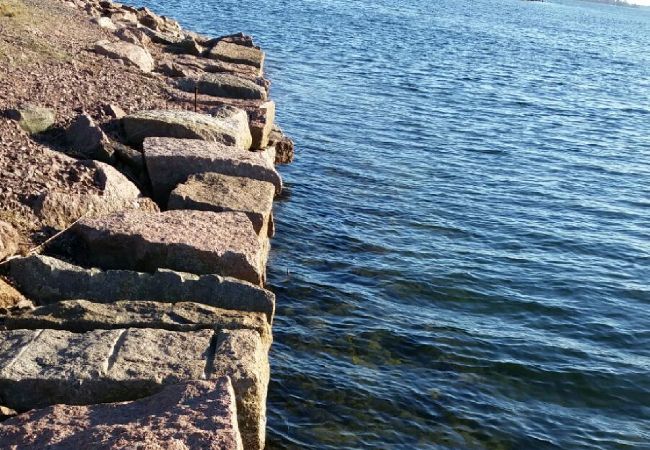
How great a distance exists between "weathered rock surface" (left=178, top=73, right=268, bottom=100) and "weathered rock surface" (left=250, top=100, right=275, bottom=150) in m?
0.84

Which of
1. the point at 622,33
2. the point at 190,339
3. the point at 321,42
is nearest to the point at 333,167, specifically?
the point at 190,339

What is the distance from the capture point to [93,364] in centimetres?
500

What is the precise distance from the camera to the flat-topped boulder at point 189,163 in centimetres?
867

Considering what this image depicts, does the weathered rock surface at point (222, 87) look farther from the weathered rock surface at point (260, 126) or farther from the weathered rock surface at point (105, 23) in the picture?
the weathered rock surface at point (105, 23)

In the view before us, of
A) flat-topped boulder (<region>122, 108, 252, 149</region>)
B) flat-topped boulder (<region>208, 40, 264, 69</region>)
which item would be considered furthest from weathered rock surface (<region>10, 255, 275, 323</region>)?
flat-topped boulder (<region>208, 40, 264, 69</region>)

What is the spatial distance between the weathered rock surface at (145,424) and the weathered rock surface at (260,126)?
7512mm

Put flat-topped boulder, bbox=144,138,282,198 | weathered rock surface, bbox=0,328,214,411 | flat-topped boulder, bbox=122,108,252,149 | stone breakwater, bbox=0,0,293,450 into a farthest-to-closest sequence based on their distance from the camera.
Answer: flat-topped boulder, bbox=122,108,252,149
flat-topped boulder, bbox=144,138,282,198
weathered rock surface, bbox=0,328,214,411
stone breakwater, bbox=0,0,293,450

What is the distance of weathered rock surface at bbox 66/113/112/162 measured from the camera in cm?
886

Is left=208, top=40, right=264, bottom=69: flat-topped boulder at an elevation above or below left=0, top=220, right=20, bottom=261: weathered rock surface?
below

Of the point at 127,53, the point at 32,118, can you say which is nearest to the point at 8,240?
the point at 32,118

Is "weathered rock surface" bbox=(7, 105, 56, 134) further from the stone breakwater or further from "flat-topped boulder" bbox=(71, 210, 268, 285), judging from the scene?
"flat-topped boulder" bbox=(71, 210, 268, 285)

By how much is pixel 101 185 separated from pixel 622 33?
55.5 m

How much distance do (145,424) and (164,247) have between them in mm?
2418

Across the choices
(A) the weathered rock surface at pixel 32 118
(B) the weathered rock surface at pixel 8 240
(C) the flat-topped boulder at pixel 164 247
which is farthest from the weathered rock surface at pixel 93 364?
(A) the weathered rock surface at pixel 32 118
